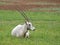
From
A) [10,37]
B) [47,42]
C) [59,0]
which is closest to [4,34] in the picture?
[10,37]

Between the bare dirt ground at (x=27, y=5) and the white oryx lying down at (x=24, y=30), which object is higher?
the white oryx lying down at (x=24, y=30)

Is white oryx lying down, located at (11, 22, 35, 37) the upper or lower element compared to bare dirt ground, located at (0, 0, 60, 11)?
upper

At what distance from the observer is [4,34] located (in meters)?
15.1

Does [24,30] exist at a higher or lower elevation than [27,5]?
higher

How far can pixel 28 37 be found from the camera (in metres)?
14.1

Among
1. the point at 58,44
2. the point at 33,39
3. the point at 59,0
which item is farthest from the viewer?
the point at 59,0

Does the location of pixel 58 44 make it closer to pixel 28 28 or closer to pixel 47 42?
pixel 47 42

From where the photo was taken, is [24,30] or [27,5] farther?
[27,5]

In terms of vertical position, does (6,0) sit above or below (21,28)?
below

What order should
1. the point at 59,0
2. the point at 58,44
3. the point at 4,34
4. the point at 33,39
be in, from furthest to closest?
the point at 59,0
the point at 4,34
the point at 33,39
the point at 58,44

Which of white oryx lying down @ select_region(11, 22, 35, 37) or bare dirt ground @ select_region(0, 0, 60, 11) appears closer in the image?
white oryx lying down @ select_region(11, 22, 35, 37)

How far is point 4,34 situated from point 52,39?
8.53ft

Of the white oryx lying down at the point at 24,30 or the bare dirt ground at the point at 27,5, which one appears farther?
the bare dirt ground at the point at 27,5

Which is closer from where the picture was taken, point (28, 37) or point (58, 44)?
point (58, 44)
